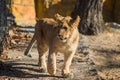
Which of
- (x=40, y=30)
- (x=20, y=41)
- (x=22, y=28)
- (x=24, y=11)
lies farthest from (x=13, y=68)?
(x=24, y=11)

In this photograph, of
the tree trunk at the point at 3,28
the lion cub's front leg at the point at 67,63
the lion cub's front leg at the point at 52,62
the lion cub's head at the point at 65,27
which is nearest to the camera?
the lion cub's head at the point at 65,27

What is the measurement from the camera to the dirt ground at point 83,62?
6.74 m

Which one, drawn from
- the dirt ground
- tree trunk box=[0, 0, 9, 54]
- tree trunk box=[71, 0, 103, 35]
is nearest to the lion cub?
the dirt ground

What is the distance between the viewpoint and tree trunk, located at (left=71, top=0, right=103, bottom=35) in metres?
9.72

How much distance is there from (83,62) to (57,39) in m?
1.66

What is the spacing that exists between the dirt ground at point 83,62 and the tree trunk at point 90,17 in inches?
9.7

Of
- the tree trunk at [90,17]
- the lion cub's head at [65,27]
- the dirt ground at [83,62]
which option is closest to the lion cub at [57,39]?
the lion cub's head at [65,27]

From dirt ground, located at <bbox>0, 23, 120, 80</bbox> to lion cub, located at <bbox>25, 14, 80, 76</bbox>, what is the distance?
30cm

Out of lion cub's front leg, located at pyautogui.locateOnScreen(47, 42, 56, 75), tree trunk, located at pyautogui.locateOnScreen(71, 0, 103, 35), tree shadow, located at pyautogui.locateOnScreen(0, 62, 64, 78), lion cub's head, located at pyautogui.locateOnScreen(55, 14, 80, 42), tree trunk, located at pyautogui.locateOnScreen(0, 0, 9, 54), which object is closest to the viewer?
lion cub's head, located at pyautogui.locateOnScreen(55, 14, 80, 42)

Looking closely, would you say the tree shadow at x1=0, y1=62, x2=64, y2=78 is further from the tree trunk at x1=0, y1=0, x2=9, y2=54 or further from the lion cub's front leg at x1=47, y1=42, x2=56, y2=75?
the tree trunk at x1=0, y1=0, x2=9, y2=54

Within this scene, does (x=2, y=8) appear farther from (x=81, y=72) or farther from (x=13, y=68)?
(x=81, y=72)

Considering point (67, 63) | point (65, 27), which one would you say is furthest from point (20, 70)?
point (65, 27)

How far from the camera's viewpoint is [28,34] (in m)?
9.47

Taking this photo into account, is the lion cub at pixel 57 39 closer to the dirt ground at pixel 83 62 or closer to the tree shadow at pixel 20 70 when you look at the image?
the tree shadow at pixel 20 70
